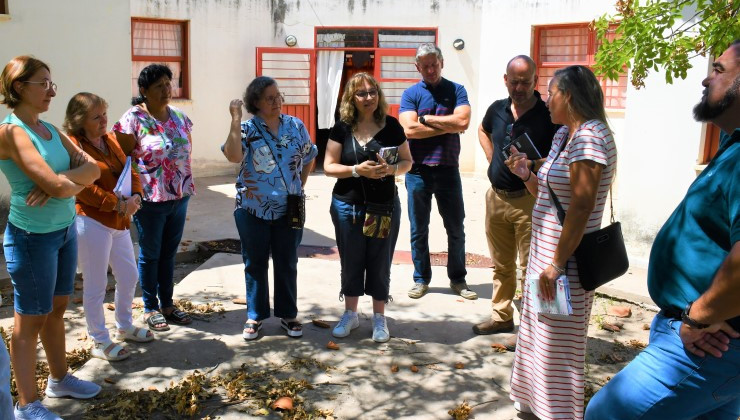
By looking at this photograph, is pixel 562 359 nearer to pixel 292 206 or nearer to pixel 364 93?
pixel 292 206

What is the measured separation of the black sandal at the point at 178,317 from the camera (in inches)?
198

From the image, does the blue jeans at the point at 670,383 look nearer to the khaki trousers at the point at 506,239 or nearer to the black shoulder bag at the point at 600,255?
the black shoulder bag at the point at 600,255

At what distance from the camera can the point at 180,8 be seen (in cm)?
1191

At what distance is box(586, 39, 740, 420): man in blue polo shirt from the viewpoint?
2201 millimetres

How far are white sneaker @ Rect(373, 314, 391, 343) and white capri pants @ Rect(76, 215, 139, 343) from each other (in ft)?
5.43

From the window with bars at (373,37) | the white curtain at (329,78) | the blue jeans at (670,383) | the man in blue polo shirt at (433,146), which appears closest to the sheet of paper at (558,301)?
the blue jeans at (670,383)

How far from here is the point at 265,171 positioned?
183 inches

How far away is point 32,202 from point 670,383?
9.35 feet

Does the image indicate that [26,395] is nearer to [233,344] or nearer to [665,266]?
[233,344]

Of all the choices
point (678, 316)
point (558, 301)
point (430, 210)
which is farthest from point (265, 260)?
point (678, 316)

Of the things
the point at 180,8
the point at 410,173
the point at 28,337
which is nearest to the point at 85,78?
the point at 410,173

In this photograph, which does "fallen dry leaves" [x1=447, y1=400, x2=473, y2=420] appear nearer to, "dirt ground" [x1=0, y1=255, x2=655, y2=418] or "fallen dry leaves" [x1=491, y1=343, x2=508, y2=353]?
"dirt ground" [x1=0, y1=255, x2=655, y2=418]

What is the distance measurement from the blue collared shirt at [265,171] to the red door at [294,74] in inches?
316

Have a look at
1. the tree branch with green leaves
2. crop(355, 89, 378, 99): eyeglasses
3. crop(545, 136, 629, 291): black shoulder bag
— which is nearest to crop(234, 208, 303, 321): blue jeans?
crop(355, 89, 378, 99): eyeglasses
